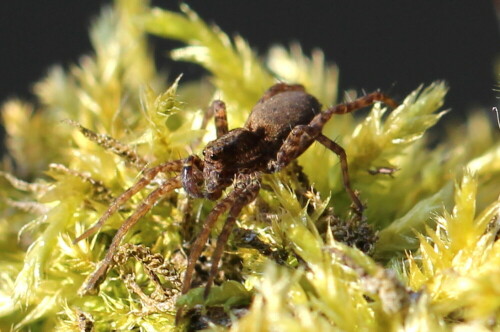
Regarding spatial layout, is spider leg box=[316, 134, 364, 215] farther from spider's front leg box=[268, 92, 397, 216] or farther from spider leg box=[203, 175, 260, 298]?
spider leg box=[203, 175, 260, 298]

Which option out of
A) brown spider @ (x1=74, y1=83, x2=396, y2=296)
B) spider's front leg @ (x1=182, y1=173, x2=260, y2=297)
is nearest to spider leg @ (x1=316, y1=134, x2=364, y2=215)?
brown spider @ (x1=74, y1=83, x2=396, y2=296)

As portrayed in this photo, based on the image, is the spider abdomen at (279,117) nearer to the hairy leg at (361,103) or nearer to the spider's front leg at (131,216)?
the hairy leg at (361,103)

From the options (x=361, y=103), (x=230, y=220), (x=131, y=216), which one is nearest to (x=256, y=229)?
(x=230, y=220)

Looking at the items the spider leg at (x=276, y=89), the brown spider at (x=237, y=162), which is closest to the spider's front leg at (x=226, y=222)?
the brown spider at (x=237, y=162)

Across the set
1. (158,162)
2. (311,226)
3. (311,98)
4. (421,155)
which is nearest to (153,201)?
(158,162)

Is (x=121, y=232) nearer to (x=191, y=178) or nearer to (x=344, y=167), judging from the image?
(x=191, y=178)

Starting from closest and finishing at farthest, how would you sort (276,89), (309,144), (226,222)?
1. (226,222)
2. (309,144)
3. (276,89)

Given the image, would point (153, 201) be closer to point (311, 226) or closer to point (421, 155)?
point (311, 226)
